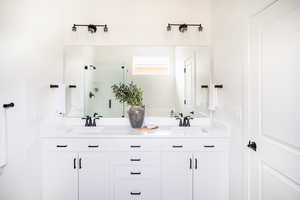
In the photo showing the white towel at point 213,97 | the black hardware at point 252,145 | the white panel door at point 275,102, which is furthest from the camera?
the white towel at point 213,97

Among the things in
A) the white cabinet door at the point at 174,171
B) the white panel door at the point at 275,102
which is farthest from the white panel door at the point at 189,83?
the white panel door at the point at 275,102

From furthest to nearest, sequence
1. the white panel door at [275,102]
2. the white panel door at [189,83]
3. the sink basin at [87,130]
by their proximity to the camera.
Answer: the white panel door at [189,83], the sink basin at [87,130], the white panel door at [275,102]

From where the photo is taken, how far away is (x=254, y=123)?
72.2 inches

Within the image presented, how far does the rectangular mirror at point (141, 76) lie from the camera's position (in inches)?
116

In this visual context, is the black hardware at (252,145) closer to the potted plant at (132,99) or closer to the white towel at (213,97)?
the white towel at (213,97)

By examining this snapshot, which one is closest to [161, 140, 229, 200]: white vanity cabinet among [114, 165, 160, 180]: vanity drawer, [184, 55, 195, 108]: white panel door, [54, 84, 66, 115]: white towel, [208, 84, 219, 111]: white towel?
[114, 165, 160, 180]: vanity drawer

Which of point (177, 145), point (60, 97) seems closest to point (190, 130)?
point (177, 145)

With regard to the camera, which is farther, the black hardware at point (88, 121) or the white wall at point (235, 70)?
the black hardware at point (88, 121)

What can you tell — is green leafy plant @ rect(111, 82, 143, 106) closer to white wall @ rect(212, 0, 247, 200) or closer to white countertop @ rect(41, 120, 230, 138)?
white countertop @ rect(41, 120, 230, 138)

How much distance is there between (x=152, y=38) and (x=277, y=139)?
1972 mm

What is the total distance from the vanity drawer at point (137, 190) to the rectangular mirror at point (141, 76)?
0.90 m

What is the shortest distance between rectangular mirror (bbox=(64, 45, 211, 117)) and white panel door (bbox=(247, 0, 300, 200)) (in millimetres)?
1108

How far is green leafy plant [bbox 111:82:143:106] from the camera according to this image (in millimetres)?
2877

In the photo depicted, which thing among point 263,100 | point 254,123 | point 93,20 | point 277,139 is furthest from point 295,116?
point 93,20
